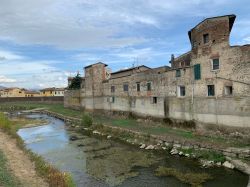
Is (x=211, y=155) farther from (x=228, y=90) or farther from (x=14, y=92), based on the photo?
(x=14, y=92)

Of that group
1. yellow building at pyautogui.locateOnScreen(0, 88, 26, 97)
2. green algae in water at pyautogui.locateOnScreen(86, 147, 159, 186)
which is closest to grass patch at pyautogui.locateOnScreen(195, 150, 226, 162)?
green algae in water at pyautogui.locateOnScreen(86, 147, 159, 186)

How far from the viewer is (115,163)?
18.6 meters

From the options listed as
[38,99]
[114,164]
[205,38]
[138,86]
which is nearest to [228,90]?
[205,38]

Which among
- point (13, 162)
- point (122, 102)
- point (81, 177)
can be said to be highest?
point (122, 102)

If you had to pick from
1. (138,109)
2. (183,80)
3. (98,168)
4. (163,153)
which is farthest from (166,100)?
(98,168)

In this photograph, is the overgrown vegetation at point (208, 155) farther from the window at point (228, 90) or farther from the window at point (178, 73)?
the window at point (178, 73)

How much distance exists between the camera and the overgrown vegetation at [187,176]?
577 inches

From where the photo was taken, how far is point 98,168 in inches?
701

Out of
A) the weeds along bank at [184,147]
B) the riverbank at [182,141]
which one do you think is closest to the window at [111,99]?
the riverbank at [182,141]

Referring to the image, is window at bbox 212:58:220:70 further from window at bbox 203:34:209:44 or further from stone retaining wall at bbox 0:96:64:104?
stone retaining wall at bbox 0:96:64:104

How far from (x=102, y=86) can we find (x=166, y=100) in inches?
591

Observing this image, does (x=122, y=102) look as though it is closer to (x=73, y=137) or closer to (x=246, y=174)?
(x=73, y=137)

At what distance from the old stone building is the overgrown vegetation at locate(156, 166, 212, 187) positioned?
6.38 m

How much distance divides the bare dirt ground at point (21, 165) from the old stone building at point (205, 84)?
1339cm
